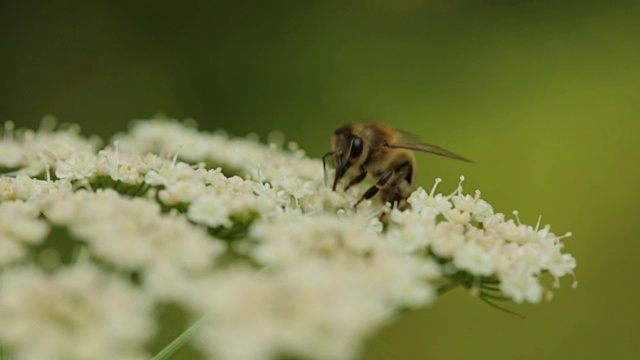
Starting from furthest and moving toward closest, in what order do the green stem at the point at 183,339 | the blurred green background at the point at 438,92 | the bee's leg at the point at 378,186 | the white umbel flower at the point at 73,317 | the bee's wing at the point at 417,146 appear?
the blurred green background at the point at 438,92 → the bee's wing at the point at 417,146 → the bee's leg at the point at 378,186 → the green stem at the point at 183,339 → the white umbel flower at the point at 73,317

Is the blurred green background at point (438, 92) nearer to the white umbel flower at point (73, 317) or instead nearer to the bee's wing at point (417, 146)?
the bee's wing at point (417, 146)

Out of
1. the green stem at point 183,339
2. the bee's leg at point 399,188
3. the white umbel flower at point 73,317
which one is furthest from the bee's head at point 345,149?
the white umbel flower at point 73,317

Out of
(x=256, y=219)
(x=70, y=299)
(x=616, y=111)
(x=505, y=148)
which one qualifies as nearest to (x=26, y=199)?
(x=256, y=219)

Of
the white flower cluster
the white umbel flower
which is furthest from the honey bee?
the white umbel flower

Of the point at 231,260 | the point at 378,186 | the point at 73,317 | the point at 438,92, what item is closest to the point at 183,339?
the point at 231,260

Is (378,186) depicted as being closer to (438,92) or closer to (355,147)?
(355,147)

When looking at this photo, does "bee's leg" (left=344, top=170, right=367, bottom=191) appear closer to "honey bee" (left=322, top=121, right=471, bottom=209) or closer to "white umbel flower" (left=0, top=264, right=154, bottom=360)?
"honey bee" (left=322, top=121, right=471, bottom=209)

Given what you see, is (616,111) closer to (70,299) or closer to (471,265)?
(471,265)

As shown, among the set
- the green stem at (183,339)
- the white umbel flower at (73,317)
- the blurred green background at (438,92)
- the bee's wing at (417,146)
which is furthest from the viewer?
the blurred green background at (438,92)
